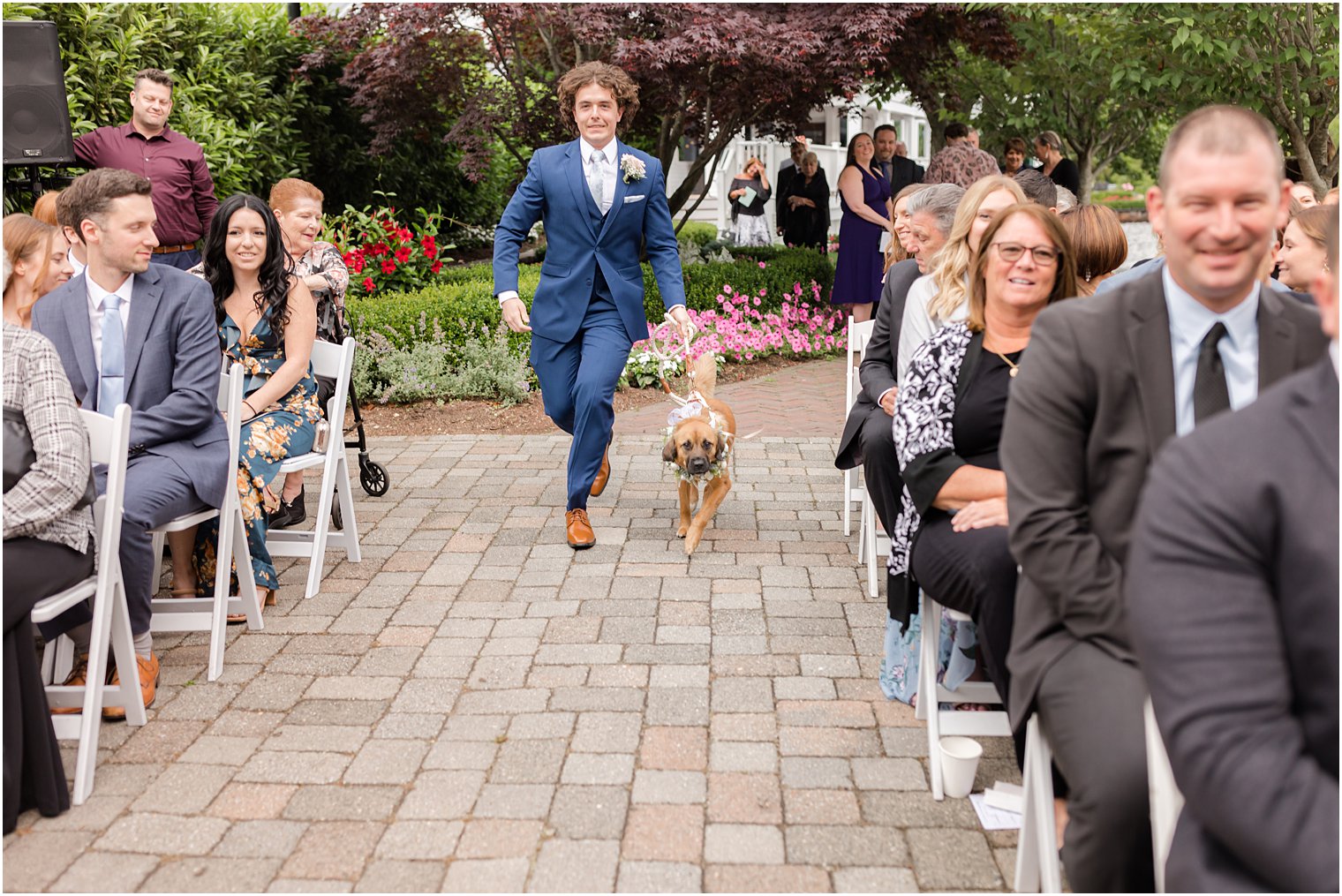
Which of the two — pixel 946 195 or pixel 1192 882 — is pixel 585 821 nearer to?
pixel 1192 882

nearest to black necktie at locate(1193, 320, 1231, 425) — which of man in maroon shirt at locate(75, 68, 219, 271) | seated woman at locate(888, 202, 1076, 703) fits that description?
seated woman at locate(888, 202, 1076, 703)

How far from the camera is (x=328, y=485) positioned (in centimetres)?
524

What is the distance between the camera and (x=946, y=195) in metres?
4.85

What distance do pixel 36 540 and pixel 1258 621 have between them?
10.0 feet

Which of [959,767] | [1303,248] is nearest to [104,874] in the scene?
[959,767]

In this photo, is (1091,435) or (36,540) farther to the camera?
(36,540)

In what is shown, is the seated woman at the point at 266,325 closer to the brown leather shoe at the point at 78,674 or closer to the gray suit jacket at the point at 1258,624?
the brown leather shoe at the point at 78,674

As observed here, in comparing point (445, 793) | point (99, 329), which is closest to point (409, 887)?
point (445, 793)

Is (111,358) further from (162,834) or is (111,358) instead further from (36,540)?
(162,834)

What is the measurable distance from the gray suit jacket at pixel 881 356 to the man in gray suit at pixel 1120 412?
1.94m

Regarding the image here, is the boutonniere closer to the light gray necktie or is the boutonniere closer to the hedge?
the light gray necktie

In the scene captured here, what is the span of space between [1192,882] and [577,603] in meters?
3.39

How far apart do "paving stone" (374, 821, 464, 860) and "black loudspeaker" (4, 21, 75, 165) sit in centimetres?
608

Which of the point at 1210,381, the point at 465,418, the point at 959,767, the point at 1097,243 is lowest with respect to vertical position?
the point at 465,418
